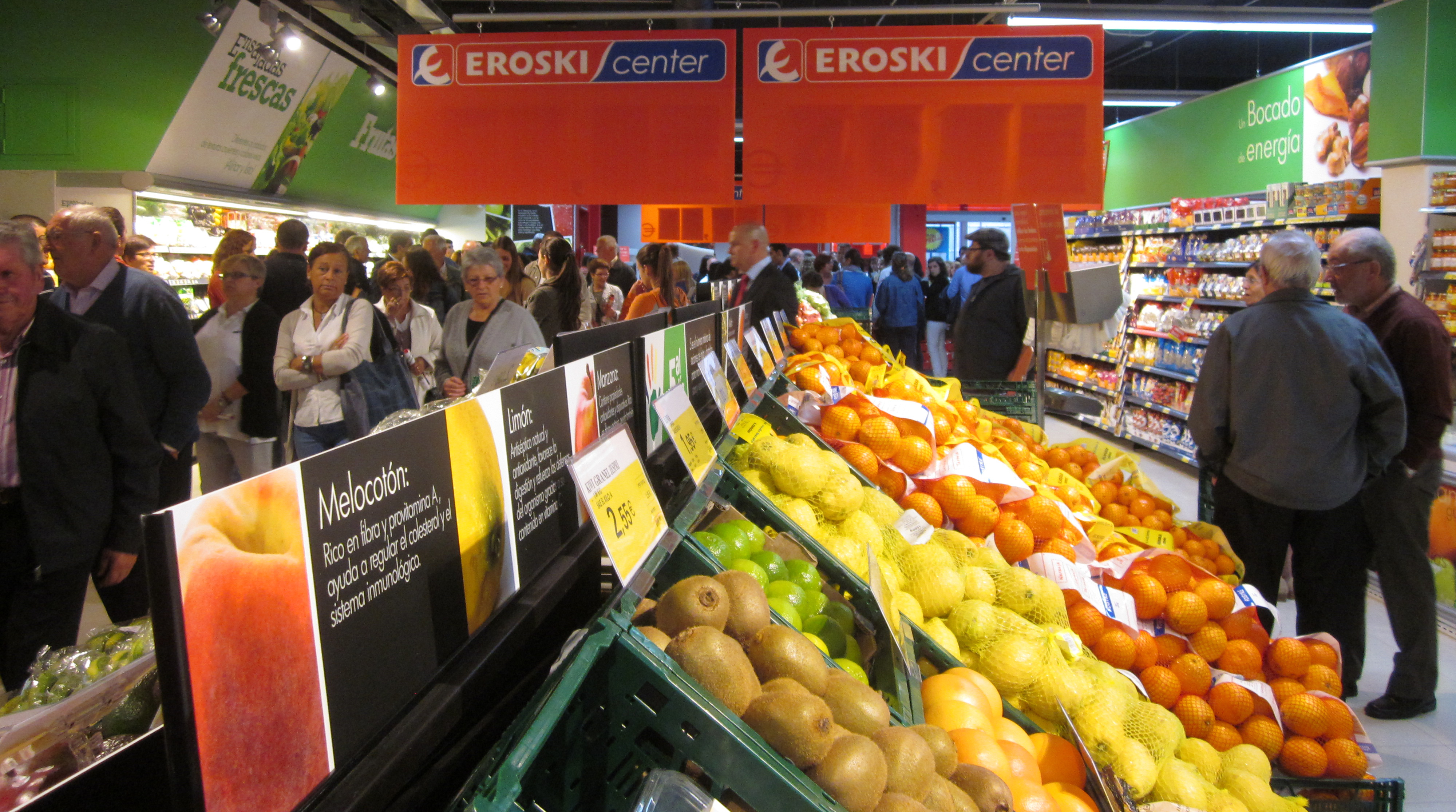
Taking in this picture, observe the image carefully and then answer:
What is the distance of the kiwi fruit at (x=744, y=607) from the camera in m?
1.19

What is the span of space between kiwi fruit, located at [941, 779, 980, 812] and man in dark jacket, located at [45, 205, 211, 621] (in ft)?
9.96

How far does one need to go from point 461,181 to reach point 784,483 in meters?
2.90

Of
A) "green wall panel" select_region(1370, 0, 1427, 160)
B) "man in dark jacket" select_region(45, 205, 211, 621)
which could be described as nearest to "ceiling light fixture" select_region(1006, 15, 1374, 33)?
"green wall panel" select_region(1370, 0, 1427, 160)

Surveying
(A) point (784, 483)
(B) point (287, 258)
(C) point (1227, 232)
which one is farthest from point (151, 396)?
(C) point (1227, 232)

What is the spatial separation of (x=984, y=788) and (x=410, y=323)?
15.3 ft

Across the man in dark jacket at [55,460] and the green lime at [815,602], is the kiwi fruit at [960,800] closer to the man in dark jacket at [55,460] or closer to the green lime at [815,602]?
the green lime at [815,602]

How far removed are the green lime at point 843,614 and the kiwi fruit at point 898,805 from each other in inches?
25.4

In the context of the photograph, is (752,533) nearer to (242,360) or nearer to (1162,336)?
(242,360)

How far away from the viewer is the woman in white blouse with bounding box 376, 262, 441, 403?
4.99m

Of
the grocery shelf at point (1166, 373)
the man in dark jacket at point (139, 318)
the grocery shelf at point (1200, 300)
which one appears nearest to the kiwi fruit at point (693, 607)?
the man in dark jacket at point (139, 318)

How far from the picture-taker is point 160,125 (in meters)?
7.04

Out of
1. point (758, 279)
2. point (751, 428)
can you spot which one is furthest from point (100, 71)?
point (751, 428)

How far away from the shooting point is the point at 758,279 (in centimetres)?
494

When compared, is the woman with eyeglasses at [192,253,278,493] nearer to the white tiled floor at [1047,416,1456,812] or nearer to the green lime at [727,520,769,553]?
the green lime at [727,520,769,553]
